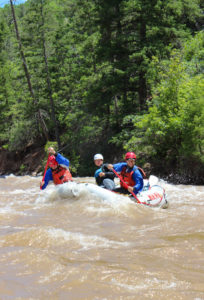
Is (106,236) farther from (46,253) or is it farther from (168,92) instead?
(168,92)

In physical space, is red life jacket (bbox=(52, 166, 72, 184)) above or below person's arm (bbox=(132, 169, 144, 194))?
below

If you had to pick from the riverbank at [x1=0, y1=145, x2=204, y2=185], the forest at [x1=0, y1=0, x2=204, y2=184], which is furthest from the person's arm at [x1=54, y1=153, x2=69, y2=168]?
the riverbank at [x1=0, y1=145, x2=204, y2=185]

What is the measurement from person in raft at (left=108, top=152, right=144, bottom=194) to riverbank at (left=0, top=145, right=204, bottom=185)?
13.0ft

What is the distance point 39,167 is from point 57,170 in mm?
12528

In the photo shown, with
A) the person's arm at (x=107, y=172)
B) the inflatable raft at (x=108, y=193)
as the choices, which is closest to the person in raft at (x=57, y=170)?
the inflatable raft at (x=108, y=193)

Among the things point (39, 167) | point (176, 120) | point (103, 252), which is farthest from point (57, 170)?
point (39, 167)

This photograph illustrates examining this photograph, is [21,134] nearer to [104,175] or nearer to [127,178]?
[104,175]

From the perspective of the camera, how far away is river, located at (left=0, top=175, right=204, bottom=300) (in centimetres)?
280

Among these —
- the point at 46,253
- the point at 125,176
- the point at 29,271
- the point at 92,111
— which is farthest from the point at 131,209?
the point at 92,111

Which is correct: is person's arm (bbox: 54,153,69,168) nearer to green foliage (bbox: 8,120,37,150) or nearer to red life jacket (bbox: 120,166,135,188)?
red life jacket (bbox: 120,166,135,188)

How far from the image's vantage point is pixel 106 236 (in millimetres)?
4555

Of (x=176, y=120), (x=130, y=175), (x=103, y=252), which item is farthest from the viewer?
(x=176, y=120)

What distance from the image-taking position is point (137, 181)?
737 centimetres

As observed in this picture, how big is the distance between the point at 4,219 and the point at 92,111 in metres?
11.1
